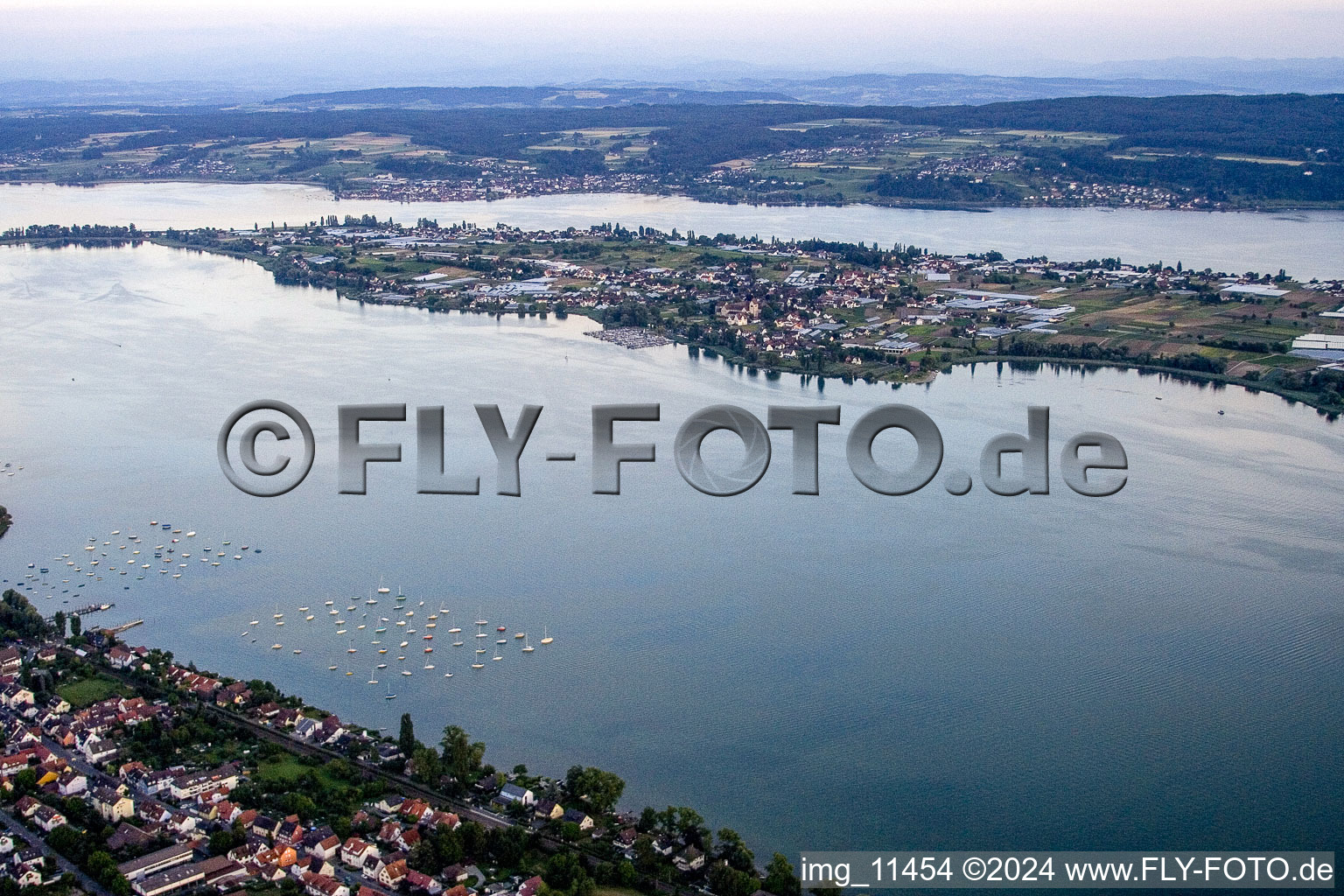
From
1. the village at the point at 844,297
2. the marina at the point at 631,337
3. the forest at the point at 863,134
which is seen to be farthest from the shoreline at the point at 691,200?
the marina at the point at 631,337

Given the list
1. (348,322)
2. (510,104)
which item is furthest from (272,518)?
(510,104)

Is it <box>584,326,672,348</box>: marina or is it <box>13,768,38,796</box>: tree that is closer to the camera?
<box>13,768,38,796</box>: tree

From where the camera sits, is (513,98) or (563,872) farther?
(513,98)

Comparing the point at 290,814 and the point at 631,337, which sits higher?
the point at 631,337

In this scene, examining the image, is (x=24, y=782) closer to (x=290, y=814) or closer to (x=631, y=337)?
(x=290, y=814)

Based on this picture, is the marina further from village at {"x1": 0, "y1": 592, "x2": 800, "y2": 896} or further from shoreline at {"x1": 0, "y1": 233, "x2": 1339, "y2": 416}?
village at {"x1": 0, "y1": 592, "x2": 800, "y2": 896}

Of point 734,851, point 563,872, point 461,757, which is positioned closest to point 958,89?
point 461,757

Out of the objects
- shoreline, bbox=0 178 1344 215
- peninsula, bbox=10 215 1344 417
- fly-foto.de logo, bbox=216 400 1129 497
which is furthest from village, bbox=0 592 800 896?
shoreline, bbox=0 178 1344 215

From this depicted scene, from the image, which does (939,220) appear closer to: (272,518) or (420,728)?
(272,518)
